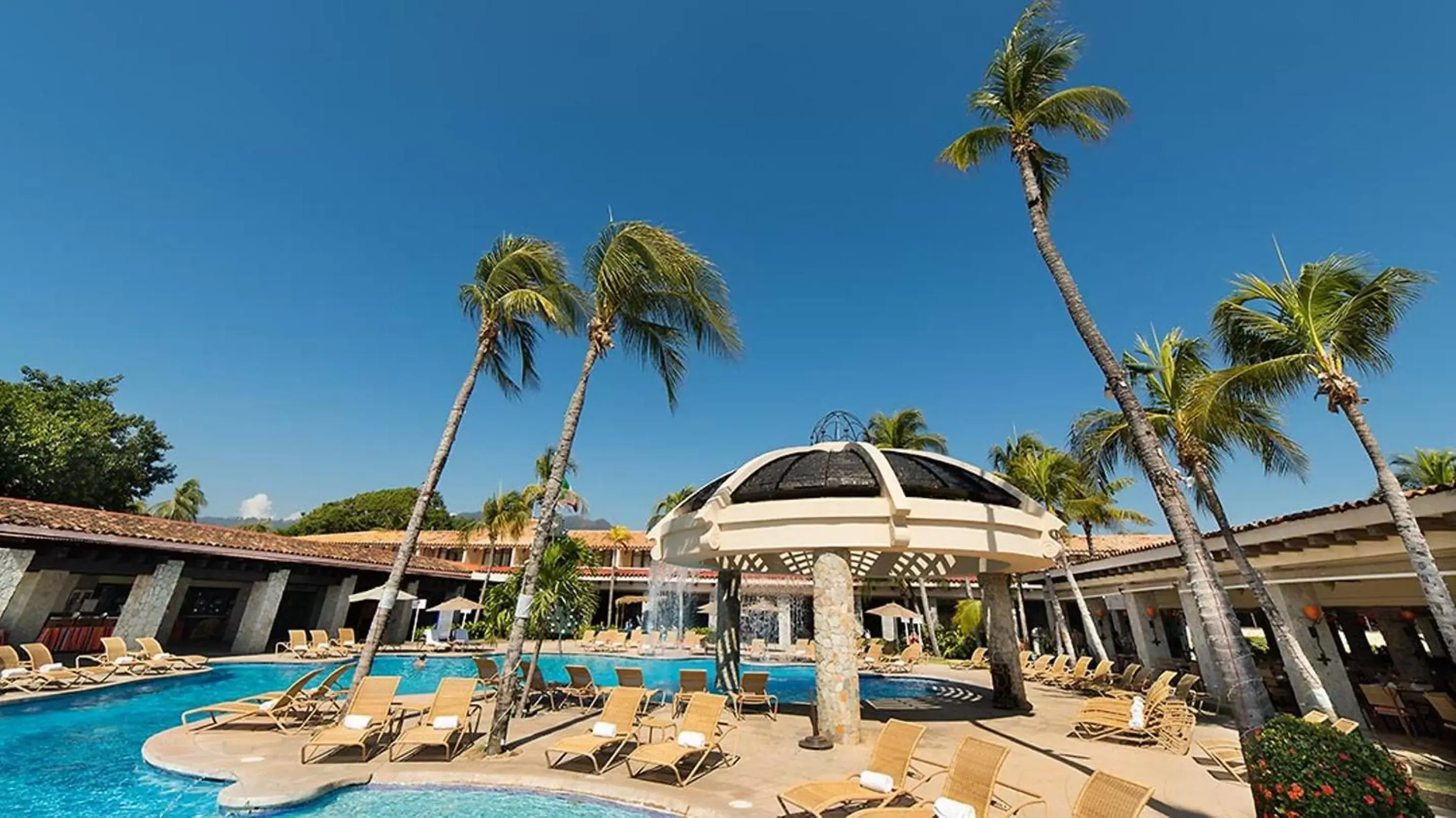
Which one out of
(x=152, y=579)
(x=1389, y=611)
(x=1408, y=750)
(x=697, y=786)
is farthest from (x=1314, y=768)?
(x=152, y=579)

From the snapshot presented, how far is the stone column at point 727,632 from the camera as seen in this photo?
1491 centimetres

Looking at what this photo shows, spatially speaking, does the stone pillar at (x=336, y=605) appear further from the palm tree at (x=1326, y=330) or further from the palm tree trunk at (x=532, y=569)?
the palm tree at (x=1326, y=330)

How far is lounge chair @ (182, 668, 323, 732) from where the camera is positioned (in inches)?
407

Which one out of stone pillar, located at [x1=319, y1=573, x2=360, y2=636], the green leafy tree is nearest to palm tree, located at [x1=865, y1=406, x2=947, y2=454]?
stone pillar, located at [x1=319, y1=573, x2=360, y2=636]

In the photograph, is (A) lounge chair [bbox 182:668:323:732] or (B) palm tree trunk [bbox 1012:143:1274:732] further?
(A) lounge chair [bbox 182:668:323:732]

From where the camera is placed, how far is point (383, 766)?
27.4 ft

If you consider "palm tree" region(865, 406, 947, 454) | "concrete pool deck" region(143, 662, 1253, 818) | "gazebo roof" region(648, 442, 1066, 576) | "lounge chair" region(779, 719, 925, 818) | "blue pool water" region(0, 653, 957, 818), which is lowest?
"blue pool water" region(0, 653, 957, 818)

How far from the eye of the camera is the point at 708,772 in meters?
8.64

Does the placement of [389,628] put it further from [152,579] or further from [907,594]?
[907,594]

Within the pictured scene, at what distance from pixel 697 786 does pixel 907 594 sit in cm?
3055

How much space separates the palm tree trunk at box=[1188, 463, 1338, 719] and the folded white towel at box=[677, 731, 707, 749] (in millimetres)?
10267

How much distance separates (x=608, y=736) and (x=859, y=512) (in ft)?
17.8

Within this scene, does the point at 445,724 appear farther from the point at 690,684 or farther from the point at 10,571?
the point at 10,571

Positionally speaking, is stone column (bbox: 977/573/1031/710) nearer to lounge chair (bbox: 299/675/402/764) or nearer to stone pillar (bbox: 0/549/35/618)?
lounge chair (bbox: 299/675/402/764)
